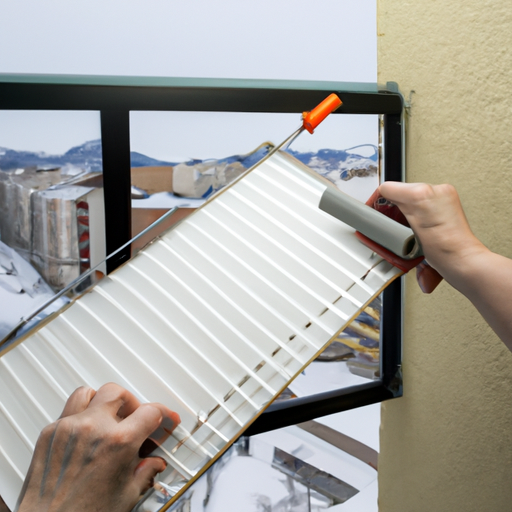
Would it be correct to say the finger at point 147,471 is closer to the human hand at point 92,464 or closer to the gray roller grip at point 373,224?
the human hand at point 92,464

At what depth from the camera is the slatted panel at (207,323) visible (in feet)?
1.47

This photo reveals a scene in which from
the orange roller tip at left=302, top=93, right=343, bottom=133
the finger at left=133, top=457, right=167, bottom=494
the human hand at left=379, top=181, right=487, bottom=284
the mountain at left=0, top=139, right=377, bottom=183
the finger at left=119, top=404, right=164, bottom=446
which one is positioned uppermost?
the orange roller tip at left=302, top=93, right=343, bottom=133

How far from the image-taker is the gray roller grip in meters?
0.50

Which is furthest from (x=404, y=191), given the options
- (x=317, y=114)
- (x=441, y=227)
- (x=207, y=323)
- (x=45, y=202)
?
(x=45, y=202)

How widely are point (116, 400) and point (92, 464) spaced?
2.2 inches

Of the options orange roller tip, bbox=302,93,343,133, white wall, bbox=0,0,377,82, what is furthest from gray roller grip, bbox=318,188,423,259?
white wall, bbox=0,0,377,82

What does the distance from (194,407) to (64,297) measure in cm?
24

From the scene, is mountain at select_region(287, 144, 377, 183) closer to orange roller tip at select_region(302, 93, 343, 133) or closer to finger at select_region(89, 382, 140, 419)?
orange roller tip at select_region(302, 93, 343, 133)

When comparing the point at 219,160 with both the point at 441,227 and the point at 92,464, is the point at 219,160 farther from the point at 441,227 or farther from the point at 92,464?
the point at 92,464

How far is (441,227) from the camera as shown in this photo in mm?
524

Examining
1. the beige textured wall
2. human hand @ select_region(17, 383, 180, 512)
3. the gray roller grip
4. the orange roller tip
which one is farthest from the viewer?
the beige textured wall

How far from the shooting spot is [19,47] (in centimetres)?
76

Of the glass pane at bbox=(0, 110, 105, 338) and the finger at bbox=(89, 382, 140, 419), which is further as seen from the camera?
the glass pane at bbox=(0, 110, 105, 338)

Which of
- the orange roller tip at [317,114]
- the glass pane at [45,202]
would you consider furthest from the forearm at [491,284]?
A: the glass pane at [45,202]
